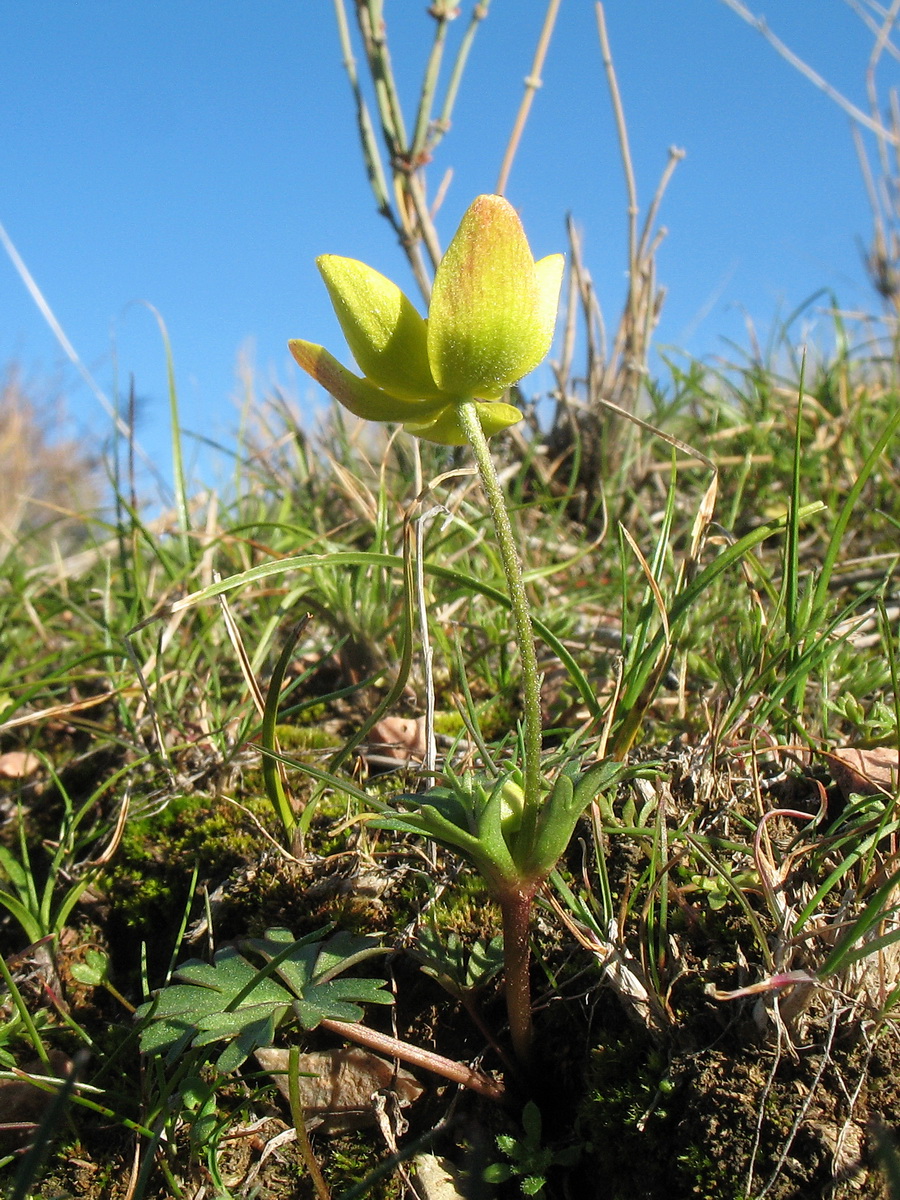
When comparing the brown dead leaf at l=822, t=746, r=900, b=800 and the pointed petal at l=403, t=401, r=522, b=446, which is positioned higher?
the pointed petal at l=403, t=401, r=522, b=446

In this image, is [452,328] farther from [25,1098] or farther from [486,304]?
[25,1098]

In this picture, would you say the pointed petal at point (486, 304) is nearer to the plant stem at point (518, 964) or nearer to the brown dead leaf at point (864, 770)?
the plant stem at point (518, 964)

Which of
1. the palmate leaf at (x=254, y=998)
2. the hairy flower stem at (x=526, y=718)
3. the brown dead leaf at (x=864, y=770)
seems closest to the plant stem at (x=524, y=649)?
the hairy flower stem at (x=526, y=718)

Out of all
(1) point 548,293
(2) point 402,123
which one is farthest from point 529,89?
(1) point 548,293

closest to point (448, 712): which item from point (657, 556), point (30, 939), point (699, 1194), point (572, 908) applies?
point (657, 556)

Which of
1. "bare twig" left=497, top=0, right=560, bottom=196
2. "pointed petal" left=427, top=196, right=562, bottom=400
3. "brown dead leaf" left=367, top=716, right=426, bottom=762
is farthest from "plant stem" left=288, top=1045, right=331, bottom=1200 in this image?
"bare twig" left=497, top=0, right=560, bottom=196

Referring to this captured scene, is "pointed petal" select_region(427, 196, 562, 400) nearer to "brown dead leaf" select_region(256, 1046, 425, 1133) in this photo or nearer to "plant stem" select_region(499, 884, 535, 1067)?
"plant stem" select_region(499, 884, 535, 1067)

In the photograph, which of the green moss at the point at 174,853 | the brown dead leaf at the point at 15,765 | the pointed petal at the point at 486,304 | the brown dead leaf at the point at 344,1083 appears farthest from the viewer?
the brown dead leaf at the point at 15,765
